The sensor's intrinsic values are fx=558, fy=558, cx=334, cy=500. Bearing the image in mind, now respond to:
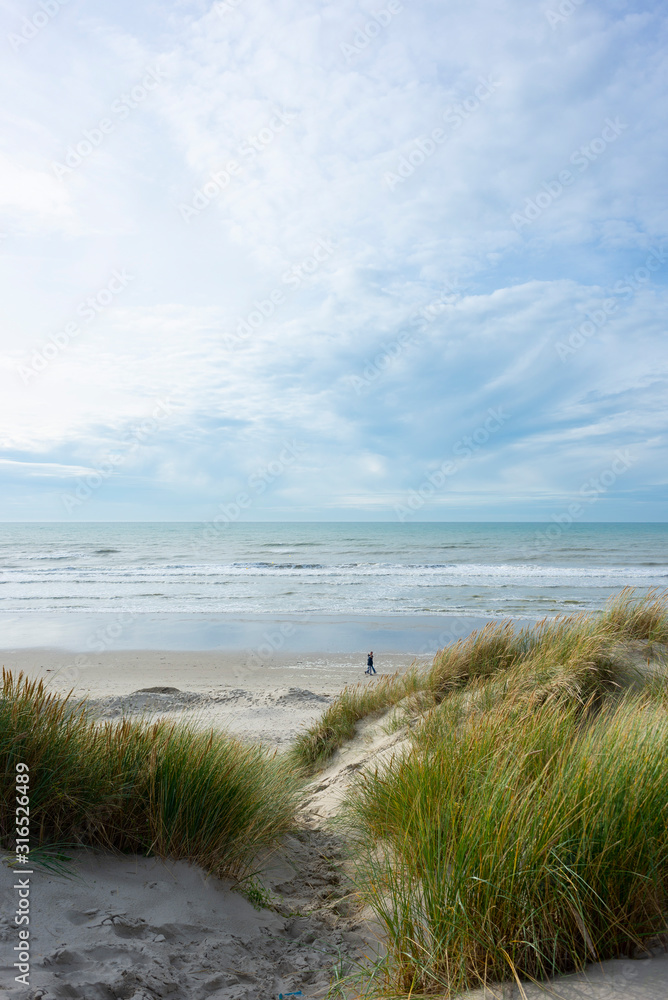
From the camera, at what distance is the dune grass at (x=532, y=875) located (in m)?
2.37

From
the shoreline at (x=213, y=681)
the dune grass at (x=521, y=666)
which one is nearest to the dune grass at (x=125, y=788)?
the dune grass at (x=521, y=666)

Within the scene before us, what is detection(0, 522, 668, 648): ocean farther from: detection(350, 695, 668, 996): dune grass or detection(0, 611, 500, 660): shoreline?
detection(350, 695, 668, 996): dune grass

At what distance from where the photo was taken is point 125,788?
3.45m

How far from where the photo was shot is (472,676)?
736 cm

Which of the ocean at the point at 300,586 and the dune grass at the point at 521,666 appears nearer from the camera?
the dune grass at the point at 521,666

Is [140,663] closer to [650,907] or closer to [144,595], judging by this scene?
[144,595]

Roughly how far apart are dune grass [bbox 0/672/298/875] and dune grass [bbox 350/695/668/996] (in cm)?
107

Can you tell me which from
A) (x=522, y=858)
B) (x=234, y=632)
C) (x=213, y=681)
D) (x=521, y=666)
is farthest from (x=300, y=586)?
(x=522, y=858)

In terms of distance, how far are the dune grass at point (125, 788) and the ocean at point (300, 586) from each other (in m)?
13.3

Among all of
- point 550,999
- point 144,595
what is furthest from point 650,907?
point 144,595

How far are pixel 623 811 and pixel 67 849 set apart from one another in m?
2.97

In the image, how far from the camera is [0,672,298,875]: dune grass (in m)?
3.20

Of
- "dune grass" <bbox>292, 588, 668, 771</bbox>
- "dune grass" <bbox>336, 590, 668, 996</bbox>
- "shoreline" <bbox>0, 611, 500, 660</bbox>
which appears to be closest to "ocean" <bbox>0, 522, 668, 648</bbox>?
"shoreline" <bbox>0, 611, 500, 660</bbox>

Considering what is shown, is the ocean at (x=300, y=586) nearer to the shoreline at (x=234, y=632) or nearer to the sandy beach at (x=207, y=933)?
the shoreline at (x=234, y=632)
